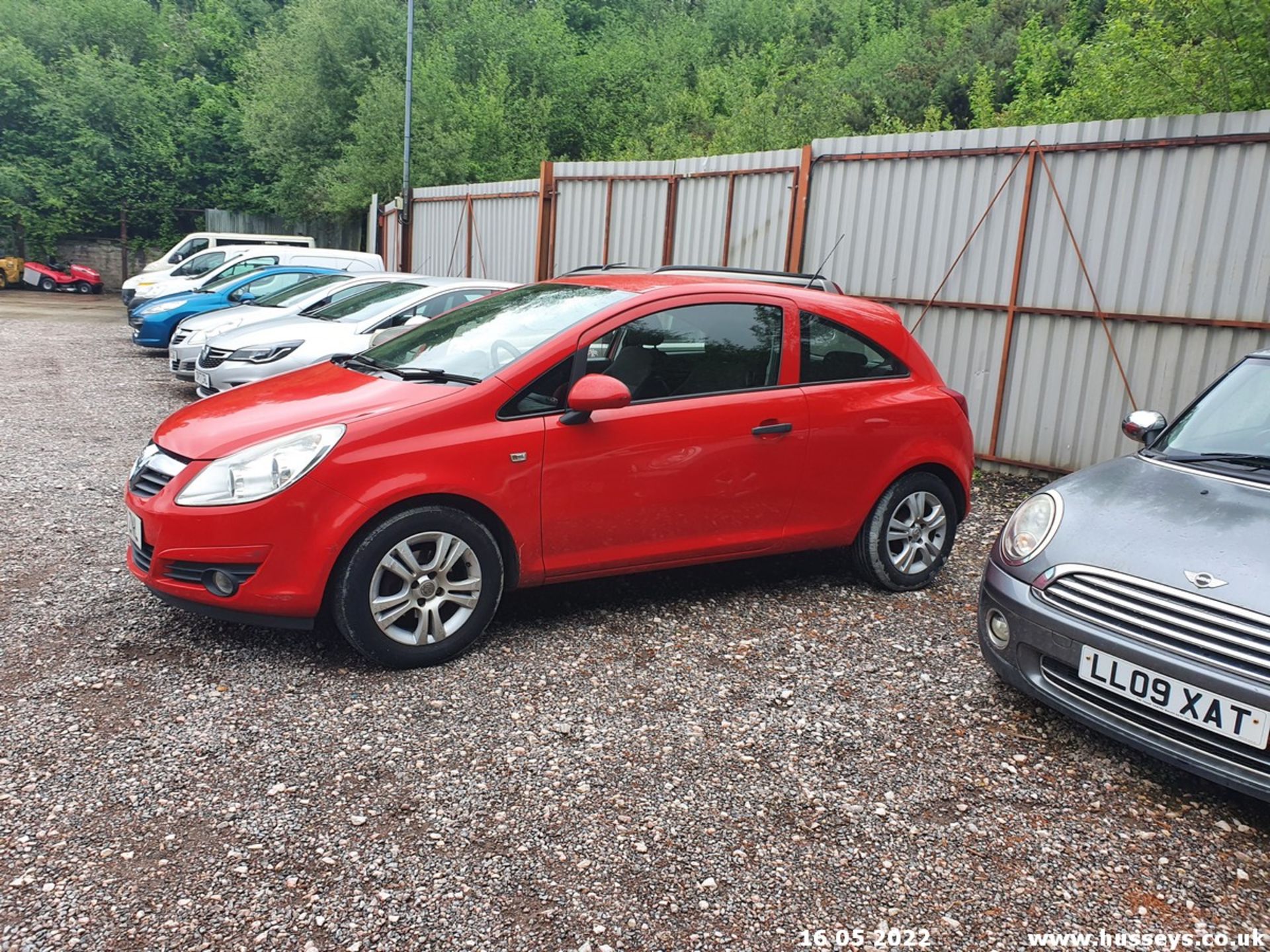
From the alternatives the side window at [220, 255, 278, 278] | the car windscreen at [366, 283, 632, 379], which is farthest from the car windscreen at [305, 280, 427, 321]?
the side window at [220, 255, 278, 278]

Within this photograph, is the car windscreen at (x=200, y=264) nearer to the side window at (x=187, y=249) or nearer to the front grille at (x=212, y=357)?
the side window at (x=187, y=249)

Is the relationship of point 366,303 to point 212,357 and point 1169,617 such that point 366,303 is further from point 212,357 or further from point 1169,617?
point 1169,617

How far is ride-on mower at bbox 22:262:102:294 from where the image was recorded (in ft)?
109

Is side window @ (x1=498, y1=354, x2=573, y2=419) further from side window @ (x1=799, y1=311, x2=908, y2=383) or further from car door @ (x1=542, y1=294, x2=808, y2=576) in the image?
side window @ (x1=799, y1=311, x2=908, y2=383)

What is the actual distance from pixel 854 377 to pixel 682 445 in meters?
1.13

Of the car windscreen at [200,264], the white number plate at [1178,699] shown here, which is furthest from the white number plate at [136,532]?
the car windscreen at [200,264]

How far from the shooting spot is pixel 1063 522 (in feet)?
12.5

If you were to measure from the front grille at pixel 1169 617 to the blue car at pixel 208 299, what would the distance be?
12346mm

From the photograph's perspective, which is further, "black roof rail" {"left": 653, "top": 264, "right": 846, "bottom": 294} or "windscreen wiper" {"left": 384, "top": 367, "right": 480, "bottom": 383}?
"black roof rail" {"left": 653, "top": 264, "right": 846, "bottom": 294}

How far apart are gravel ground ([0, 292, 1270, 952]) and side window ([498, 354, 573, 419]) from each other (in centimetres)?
105

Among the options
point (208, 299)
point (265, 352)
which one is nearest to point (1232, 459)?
point (265, 352)

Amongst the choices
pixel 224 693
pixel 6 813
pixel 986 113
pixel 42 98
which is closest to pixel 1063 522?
pixel 224 693

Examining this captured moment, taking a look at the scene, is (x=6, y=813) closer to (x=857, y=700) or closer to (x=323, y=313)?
(x=857, y=700)

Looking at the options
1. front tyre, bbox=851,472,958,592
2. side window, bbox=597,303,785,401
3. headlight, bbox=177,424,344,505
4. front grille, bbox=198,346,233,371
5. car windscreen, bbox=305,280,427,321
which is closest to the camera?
headlight, bbox=177,424,344,505
